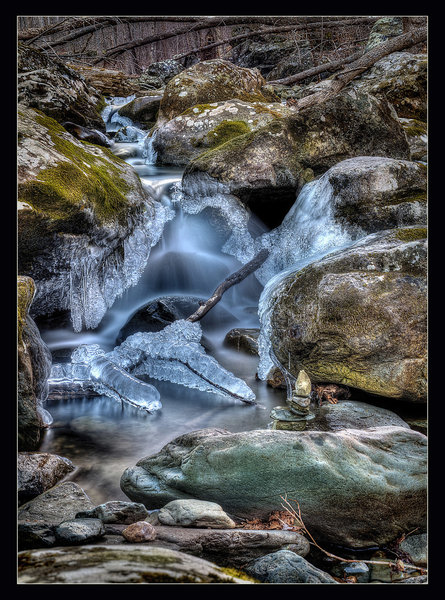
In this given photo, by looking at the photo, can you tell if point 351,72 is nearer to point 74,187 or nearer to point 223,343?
point 223,343

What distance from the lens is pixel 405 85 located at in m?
9.28

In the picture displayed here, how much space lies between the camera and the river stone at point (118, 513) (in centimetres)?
264

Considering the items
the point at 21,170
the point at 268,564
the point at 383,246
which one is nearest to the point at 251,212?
the point at 383,246

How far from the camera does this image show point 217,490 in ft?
8.79

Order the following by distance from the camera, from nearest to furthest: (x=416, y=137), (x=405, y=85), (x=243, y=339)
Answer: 1. (x=243, y=339)
2. (x=416, y=137)
3. (x=405, y=85)

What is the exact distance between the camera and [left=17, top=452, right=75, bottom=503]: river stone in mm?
3123

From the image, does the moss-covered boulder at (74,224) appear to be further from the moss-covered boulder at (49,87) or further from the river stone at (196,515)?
the river stone at (196,515)

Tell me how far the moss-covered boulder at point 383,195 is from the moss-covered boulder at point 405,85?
4.47 metres

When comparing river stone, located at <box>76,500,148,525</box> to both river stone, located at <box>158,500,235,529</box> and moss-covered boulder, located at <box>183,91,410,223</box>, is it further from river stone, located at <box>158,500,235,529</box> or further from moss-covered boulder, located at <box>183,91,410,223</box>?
moss-covered boulder, located at <box>183,91,410,223</box>

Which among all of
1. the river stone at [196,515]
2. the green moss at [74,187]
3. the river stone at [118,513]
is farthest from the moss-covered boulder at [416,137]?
the river stone at [118,513]

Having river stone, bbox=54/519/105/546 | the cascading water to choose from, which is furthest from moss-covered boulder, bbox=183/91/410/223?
river stone, bbox=54/519/105/546

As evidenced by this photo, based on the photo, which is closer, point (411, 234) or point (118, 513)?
point (118, 513)

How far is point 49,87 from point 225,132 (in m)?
3.24

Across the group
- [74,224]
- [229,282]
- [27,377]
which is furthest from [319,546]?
[229,282]
